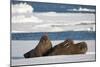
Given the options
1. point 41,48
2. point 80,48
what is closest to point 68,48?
point 80,48

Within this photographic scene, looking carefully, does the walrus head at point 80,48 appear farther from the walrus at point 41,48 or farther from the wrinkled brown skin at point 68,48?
the walrus at point 41,48

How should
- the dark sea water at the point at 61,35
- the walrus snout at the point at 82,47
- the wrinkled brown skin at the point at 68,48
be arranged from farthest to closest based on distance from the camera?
1. the walrus snout at the point at 82,47
2. the wrinkled brown skin at the point at 68,48
3. the dark sea water at the point at 61,35

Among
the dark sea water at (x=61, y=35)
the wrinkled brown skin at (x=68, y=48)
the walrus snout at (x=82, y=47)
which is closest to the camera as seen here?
the dark sea water at (x=61, y=35)

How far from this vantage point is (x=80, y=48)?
7.93 ft

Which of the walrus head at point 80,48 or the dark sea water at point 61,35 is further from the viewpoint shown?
the walrus head at point 80,48

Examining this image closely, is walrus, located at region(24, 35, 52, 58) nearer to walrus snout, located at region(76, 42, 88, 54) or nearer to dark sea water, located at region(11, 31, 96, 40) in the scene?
dark sea water, located at region(11, 31, 96, 40)

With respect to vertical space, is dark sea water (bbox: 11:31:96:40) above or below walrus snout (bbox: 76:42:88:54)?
above

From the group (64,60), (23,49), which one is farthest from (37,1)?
(64,60)

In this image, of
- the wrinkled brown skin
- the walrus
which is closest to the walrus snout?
the wrinkled brown skin

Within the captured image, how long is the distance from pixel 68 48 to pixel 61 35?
0.54ft

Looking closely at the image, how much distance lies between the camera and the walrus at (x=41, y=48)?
218cm

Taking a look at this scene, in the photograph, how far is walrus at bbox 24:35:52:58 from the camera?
2.18m

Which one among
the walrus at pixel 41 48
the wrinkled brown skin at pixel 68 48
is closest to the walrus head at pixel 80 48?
the wrinkled brown skin at pixel 68 48

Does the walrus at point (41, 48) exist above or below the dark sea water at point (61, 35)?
below
